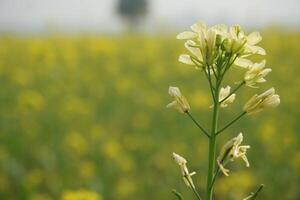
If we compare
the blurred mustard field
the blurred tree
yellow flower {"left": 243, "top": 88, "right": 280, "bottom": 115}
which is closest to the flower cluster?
yellow flower {"left": 243, "top": 88, "right": 280, "bottom": 115}

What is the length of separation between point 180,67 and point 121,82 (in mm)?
1680

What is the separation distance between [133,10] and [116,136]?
3279 centimetres

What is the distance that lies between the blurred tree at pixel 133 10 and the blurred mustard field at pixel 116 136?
29.8 meters

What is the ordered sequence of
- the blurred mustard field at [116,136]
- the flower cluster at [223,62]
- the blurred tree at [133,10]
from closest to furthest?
the flower cluster at [223,62], the blurred mustard field at [116,136], the blurred tree at [133,10]

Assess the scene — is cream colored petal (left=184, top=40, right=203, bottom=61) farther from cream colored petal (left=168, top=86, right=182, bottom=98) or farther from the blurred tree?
the blurred tree

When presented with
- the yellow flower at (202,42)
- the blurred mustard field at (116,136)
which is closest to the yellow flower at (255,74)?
the yellow flower at (202,42)

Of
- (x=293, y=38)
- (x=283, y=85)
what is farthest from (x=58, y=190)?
(x=293, y=38)

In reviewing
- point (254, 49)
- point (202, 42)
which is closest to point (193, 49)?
point (202, 42)

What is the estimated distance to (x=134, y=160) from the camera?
179 inches

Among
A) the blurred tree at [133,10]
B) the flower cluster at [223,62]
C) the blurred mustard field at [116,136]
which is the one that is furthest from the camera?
the blurred tree at [133,10]

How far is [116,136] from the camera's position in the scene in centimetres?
504

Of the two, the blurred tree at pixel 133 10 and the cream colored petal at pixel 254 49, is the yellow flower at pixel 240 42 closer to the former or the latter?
the cream colored petal at pixel 254 49

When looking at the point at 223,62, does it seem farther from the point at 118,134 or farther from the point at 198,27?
the point at 118,134

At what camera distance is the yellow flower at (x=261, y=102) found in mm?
1252
